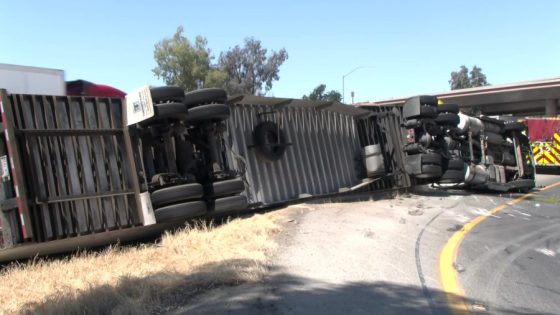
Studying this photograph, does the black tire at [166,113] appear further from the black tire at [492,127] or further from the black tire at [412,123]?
the black tire at [492,127]

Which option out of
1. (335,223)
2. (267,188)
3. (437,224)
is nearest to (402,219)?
(437,224)

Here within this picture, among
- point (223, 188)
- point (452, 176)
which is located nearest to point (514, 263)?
point (223, 188)

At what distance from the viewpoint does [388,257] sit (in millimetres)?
6949

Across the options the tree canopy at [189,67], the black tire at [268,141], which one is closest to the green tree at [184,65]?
the tree canopy at [189,67]

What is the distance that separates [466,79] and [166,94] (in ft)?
413

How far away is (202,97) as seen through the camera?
9.03 m

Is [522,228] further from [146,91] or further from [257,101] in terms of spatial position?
[146,91]

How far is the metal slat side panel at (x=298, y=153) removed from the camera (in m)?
10.7

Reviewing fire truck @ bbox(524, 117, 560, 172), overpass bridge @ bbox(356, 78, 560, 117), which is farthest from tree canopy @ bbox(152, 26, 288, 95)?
fire truck @ bbox(524, 117, 560, 172)

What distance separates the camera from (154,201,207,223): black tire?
26.2ft

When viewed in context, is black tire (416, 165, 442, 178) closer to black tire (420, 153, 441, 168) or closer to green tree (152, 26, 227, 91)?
black tire (420, 153, 441, 168)

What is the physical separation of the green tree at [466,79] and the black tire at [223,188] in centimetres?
12195

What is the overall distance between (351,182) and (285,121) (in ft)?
9.23

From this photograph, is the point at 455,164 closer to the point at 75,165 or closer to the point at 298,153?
the point at 298,153
